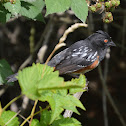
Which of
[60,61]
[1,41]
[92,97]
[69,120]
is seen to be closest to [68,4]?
[69,120]

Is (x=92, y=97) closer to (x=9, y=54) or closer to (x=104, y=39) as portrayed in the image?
(x=9, y=54)

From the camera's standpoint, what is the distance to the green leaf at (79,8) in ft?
6.06

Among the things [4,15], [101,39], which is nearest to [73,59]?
[101,39]

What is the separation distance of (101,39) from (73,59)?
450mm

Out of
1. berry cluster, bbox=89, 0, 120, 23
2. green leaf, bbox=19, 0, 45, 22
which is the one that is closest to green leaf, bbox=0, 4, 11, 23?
green leaf, bbox=19, 0, 45, 22

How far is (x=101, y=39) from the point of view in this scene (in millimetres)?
3484

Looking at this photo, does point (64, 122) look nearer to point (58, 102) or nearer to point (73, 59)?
point (58, 102)

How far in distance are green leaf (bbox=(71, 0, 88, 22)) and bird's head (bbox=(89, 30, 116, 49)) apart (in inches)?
62.0

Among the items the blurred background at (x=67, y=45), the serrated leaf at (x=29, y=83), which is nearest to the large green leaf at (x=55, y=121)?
the serrated leaf at (x=29, y=83)

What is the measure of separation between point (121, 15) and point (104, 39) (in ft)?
6.02

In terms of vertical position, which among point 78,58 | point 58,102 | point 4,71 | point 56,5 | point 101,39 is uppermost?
point 56,5

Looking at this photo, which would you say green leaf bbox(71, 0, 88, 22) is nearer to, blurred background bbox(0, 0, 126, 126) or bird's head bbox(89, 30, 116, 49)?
bird's head bbox(89, 30, 116, 49)

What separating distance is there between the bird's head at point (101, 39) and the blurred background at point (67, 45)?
628 mm

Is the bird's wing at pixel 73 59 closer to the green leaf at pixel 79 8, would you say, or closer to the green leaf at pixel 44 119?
the green leaf at pixel 79 8
